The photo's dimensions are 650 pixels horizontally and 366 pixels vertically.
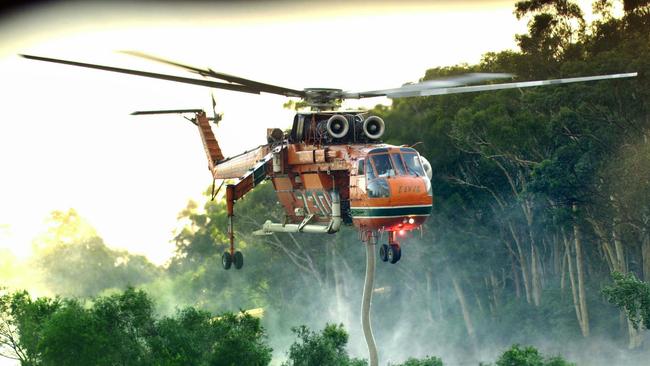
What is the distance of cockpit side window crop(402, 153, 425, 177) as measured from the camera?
4303cm

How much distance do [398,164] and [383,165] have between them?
18.1 inches

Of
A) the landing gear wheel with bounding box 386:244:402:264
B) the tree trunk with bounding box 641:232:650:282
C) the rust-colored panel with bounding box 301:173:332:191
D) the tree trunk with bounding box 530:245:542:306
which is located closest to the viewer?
the landing gear wheel with bounding box 386:244:402:264

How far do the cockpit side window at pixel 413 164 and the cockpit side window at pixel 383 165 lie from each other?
543 mm

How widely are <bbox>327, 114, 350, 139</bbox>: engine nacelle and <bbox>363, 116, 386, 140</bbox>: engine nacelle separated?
24.0 inches

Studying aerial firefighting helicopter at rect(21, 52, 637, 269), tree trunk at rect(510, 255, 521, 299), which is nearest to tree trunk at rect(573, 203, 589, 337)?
tree trunk at rect(510, 255, 521, 299)

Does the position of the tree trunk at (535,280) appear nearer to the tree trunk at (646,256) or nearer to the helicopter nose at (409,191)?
the tree trunk at (646,256)

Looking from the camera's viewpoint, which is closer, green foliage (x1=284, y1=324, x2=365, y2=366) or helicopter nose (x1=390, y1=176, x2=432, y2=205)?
helicopter nose (x1=390, y1=176, x2=432, y2=205)

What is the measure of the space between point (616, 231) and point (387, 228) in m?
36.7

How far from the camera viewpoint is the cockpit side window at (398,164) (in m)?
42.8

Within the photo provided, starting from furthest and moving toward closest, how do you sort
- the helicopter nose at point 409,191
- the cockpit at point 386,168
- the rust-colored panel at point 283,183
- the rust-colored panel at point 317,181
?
1. the rust-colored panel at point 283,183
2. the rust-colored panel at point 317,181
3. the cockpit at point 386,168
4. the helicopter nose at point 409,191

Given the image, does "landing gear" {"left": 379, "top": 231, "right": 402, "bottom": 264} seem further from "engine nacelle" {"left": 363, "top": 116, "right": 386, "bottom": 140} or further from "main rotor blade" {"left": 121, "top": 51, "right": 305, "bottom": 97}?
"main rotor blade" {"left": 121, "top": 51, "right": 305, "bottom": 97}

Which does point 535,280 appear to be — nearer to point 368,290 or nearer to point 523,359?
point 523,359

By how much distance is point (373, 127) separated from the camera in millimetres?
45250

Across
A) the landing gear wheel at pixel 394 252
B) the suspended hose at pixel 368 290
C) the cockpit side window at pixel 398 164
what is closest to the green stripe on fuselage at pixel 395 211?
the cockpit side window at pixel 398 164
